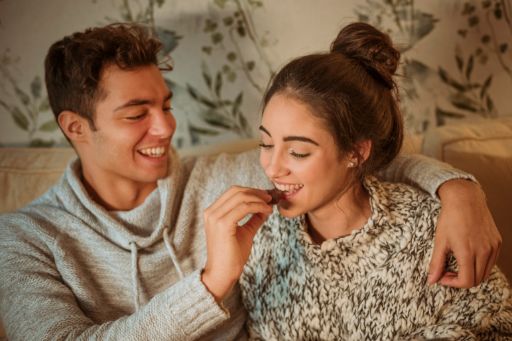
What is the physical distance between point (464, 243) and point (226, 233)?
548 millimetres

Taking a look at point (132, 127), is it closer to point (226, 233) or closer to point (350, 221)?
point (226, 233)

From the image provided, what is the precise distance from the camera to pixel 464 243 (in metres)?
1.22

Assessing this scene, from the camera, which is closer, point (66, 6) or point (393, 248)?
point (393, 248)

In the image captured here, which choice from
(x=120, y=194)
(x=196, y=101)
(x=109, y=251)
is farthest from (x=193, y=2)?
(x=109, y=251)

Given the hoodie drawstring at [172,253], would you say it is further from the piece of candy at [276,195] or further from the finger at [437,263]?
the finger at [437,263]

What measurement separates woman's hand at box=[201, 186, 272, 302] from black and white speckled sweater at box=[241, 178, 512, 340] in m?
0.21

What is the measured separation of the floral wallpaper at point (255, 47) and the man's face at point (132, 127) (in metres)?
0.35

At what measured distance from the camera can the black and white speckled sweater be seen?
1257 mm

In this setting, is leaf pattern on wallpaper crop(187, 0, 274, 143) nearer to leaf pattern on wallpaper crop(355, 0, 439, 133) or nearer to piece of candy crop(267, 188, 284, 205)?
leaf pattern on wallpaper crop(355, 0, 439, 133)

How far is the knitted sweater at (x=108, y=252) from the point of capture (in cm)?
134

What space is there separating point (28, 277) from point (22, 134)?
81 centimetres

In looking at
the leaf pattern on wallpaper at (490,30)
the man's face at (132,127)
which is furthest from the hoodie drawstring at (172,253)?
the leaf pattern on wallpaper at (490,30)

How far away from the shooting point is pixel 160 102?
5.23 feet

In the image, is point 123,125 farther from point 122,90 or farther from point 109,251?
point 109,251
